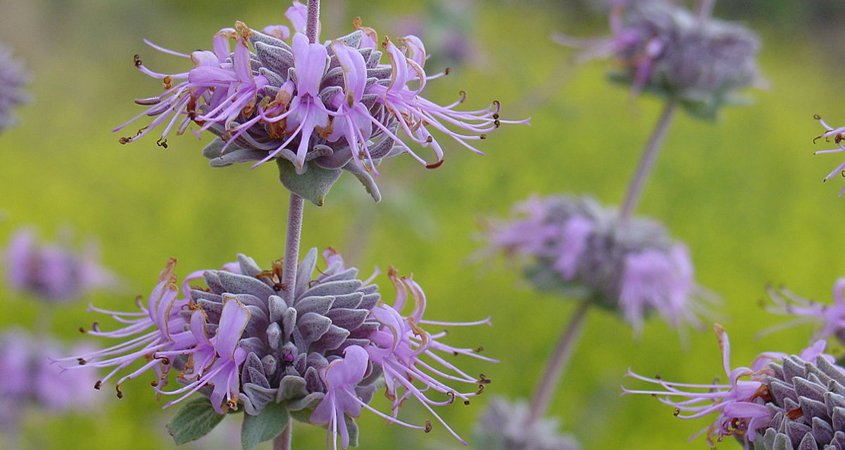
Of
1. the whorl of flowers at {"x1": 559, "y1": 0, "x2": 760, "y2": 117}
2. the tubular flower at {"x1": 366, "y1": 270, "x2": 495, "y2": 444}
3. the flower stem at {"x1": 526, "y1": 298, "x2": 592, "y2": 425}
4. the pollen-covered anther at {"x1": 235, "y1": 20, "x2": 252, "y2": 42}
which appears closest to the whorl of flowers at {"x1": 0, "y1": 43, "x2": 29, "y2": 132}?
the pollen-covered anther at {"x1": 235, "y1": 20, "x2": 252, "y2": 42}

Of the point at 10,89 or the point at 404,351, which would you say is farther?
the point at 10,89

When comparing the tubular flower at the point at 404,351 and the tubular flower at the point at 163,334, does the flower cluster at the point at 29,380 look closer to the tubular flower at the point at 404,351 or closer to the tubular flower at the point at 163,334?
the tubular flower at the point at 163,334

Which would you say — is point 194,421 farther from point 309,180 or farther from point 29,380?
point 29,380

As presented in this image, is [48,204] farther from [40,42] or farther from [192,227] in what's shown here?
[40,42]

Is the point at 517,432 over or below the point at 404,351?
over

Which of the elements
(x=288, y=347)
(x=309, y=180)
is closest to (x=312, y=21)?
(x=309, y=180)

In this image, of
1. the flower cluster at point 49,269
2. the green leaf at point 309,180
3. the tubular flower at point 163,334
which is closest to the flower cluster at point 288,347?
the tubular flower at point 163,334
